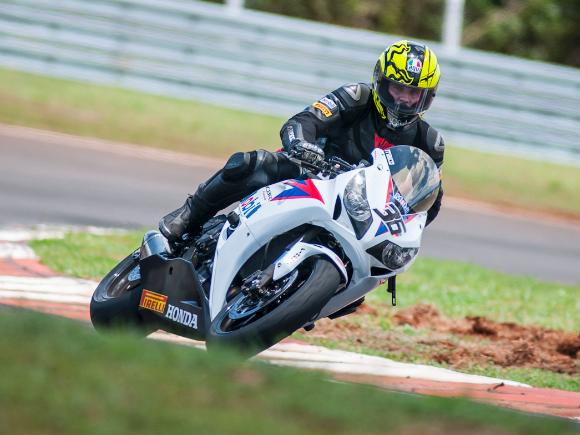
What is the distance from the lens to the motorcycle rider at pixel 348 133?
21.0 ft

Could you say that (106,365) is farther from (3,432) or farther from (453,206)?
(453,206)

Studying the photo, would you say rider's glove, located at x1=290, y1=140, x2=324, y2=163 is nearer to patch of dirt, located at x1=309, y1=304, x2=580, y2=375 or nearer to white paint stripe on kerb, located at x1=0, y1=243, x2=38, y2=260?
patch of dirt, located at x1=309, y1=304, x2=580, y2=375

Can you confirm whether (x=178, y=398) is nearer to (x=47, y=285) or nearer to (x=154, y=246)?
(x=154, y=246)

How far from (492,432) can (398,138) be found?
126 inches

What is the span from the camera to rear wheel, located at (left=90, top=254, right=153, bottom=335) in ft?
21.5

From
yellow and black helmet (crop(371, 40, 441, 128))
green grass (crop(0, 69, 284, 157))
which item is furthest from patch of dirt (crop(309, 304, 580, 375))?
green grass (crop(0, 69, 284, 157))

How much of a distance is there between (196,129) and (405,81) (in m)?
11.8

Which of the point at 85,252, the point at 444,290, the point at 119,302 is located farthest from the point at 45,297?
the point at 444,290

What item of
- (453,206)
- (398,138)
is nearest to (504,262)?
(453,206)

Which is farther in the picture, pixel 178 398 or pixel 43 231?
pixel 43 231

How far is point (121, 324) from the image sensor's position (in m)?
6.60

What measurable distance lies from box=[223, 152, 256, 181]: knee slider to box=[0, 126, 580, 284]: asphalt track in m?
4.72

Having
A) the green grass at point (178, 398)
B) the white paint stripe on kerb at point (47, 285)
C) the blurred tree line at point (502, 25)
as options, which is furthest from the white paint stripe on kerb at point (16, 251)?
the blurred tree line at point (502, 25)

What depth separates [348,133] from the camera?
693 centimetres
